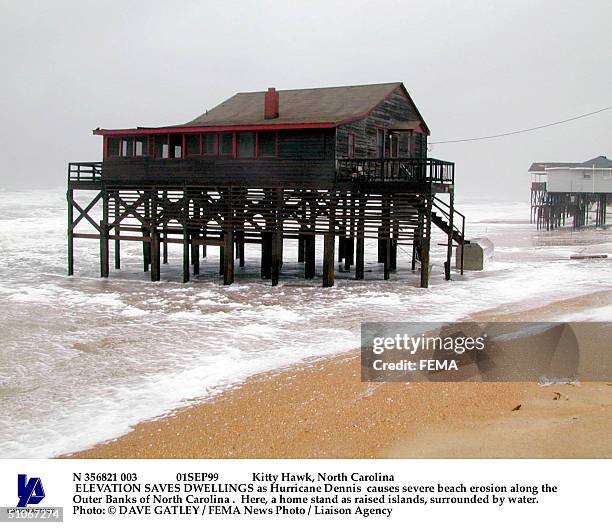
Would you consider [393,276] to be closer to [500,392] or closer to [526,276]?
[526,276]

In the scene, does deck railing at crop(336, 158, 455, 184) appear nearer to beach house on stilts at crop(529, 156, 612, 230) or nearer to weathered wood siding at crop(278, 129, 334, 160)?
weathered wood siding at crop(278, 129, 334, 160)

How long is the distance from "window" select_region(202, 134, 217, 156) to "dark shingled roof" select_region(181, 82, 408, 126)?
485 millimetres

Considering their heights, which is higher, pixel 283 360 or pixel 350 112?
pixel 350 112

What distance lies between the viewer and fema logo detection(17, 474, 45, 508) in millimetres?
6727

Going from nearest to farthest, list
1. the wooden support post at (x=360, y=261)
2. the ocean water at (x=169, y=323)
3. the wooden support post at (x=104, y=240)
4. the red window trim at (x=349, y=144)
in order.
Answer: the ocean water at (x=169, y=323) → the red window trim at (x=349, y=144) → the wooden support post at (x=360, y=261) → the wooden support post at (x=104, y=240)

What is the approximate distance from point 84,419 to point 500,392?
626 cm

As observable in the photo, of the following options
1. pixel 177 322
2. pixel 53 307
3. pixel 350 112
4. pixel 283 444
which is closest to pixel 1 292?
pixel 53 307

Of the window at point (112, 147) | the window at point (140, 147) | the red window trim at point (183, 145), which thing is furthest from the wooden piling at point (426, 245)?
the window at point (112, 147)

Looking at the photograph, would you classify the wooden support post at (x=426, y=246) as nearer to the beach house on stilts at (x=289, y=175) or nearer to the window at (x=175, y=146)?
the beach house on stilts at (x=289, y=175)

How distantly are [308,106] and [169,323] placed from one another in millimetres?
12918

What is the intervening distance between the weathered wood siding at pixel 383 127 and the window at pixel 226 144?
428cm

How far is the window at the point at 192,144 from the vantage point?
26953mm

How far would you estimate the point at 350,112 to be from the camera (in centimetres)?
2602

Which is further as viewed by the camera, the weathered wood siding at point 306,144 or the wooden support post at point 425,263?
Answer: the weathered wood siding at point 306,144
